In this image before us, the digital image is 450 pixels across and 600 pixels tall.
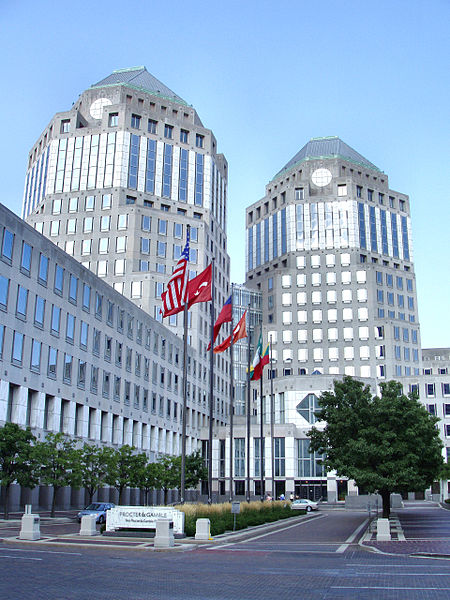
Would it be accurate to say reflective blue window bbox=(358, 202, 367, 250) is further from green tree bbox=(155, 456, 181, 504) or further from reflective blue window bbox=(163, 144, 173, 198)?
green tree bbox=(155, 456, 181, 504)

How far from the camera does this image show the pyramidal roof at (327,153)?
147m

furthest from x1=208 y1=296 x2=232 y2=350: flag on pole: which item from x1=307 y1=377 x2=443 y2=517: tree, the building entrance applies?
the building entrance

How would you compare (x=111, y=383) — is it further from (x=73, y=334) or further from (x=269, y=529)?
(x=269, y=529)

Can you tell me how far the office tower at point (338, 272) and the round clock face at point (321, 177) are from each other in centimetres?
22

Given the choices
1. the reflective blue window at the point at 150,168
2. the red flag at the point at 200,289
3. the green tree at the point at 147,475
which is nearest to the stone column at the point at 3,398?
the green tree at the point at 147,475

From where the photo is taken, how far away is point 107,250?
10075 centimetres

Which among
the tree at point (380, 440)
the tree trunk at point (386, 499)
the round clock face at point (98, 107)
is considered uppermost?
the round clock face at point (98, 107)

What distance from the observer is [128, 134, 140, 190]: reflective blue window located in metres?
106

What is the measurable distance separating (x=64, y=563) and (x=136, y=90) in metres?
102

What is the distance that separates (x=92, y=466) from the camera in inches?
2025

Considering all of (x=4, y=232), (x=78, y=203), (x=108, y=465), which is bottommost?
(x=108, y=465)

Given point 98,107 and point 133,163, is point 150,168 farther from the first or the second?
point 98,107

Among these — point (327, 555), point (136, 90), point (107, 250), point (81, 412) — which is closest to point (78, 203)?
point (107, 250)

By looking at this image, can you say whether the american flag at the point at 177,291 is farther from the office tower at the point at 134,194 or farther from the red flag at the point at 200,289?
the office tower at the point at 134,194
